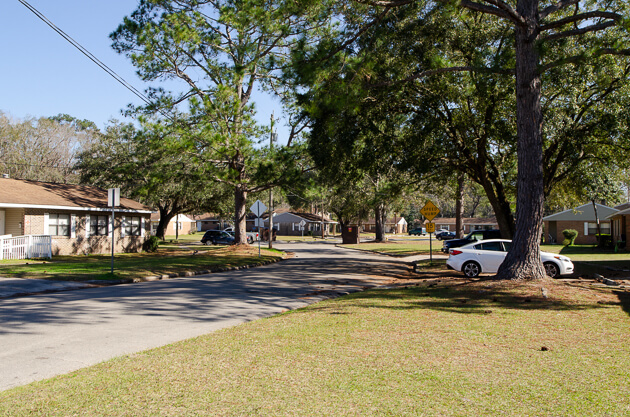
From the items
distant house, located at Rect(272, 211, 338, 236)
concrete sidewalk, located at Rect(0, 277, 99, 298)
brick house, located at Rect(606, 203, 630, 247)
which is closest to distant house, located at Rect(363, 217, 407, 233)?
distant house, located at Rect(272, 211, 338, 236)

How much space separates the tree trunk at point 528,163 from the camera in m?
12.9

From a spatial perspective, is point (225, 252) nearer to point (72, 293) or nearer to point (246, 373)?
point (72, 293)

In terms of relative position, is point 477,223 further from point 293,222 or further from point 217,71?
point 217,71

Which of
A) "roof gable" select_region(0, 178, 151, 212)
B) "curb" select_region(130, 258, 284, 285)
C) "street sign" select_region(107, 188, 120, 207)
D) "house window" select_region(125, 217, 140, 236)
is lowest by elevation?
"curb" select_region(130, 258, 284, 285)

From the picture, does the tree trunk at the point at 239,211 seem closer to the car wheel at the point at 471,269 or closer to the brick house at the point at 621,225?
the car wheel at the point at 471,269

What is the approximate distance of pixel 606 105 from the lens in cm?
1925

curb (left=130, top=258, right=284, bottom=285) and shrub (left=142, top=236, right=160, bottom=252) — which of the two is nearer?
curb (left=130, top=258, right=284, bottom=285)

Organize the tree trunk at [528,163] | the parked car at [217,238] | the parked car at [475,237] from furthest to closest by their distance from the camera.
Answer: the parked car at [217,238]
the parked car at [475,237]
the tree trunk at [528,163]

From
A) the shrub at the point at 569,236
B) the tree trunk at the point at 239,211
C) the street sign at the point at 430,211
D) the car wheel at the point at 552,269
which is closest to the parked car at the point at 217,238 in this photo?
the tree trunk at the point at 239,211

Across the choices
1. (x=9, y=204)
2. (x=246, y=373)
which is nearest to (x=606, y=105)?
(x=246, y=373)

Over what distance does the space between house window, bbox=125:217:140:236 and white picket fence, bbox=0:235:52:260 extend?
29.3ft

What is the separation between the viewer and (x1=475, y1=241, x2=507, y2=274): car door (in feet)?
58.2

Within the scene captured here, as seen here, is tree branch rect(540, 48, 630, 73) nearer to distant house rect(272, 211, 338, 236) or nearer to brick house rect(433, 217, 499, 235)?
distant house rect(272, 211, 338, 236)

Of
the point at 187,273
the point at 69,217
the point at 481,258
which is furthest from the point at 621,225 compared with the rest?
the point at 69,217
